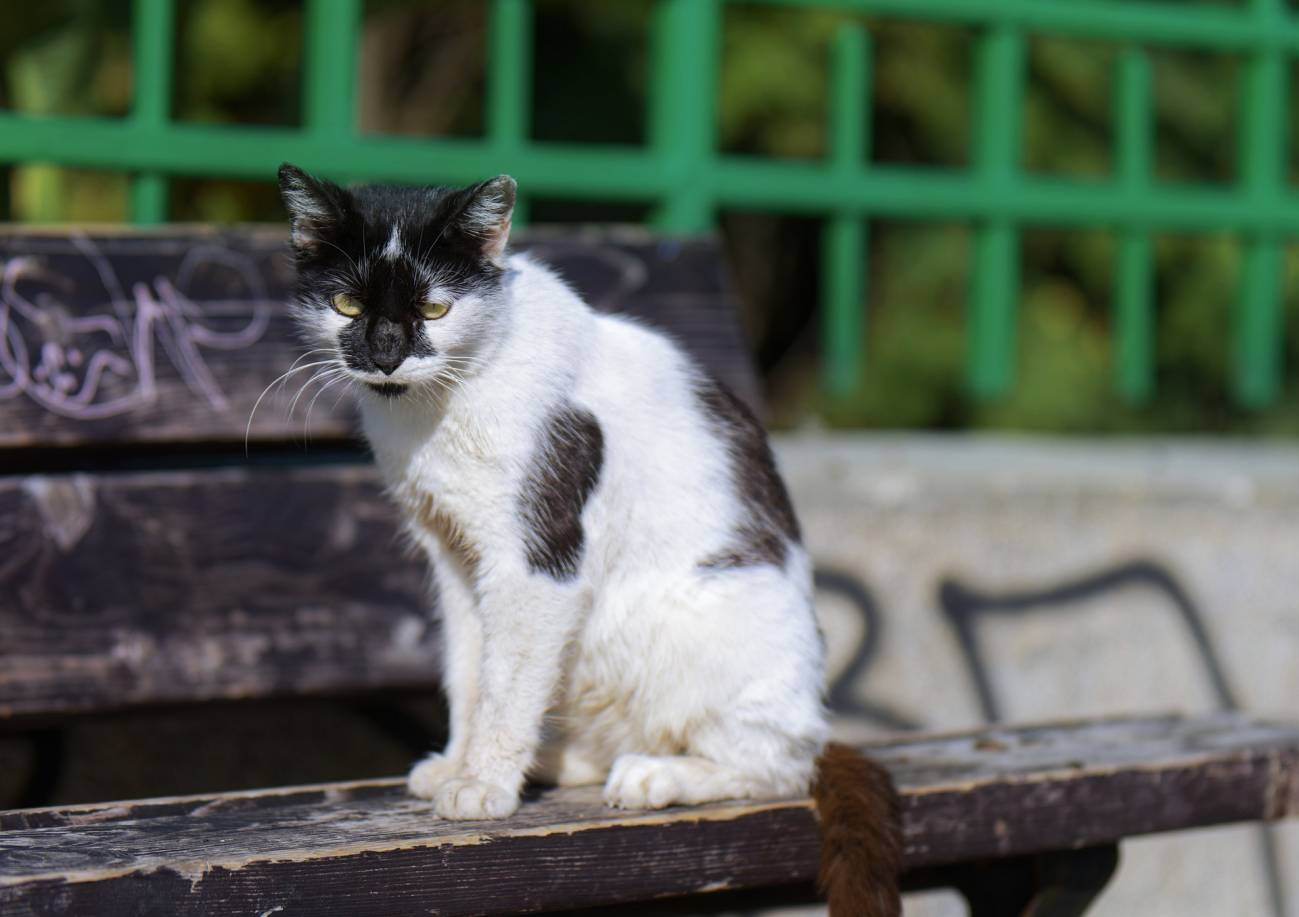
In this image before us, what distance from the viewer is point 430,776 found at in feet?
5.48

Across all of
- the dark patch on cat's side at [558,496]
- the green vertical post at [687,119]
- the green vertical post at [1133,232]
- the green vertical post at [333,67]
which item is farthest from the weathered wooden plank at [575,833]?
the green vertical post at [1133,232]

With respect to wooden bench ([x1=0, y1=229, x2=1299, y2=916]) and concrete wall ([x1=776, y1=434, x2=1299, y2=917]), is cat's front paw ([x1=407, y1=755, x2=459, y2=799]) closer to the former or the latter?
wooden bench ([x1=0, y1=229, x2=1299, y2=916])

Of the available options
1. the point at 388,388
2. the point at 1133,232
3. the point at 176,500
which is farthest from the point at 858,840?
the point at 1133,232

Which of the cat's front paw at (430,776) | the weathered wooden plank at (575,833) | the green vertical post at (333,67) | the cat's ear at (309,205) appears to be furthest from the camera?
the green vertical post at (333,67)

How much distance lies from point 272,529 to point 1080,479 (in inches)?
61.8

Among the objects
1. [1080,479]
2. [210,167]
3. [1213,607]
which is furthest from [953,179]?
[210,167]

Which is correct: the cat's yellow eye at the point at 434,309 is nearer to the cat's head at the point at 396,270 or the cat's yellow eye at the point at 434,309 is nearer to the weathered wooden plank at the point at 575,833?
the cat's head at the point at 396,270

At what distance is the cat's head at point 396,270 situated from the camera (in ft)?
4.83

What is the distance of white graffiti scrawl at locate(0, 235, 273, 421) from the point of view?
1.96 meters

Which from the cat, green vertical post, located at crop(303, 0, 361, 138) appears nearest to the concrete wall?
the cat

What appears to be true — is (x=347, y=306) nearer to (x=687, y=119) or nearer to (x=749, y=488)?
(x=749, y=488)

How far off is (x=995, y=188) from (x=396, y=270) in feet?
6.28

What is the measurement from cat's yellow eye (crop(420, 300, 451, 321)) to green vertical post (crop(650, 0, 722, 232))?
133 cm

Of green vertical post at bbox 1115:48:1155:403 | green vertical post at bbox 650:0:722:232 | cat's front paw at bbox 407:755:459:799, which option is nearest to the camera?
cat's front paw at bbox 407:755:459:799
